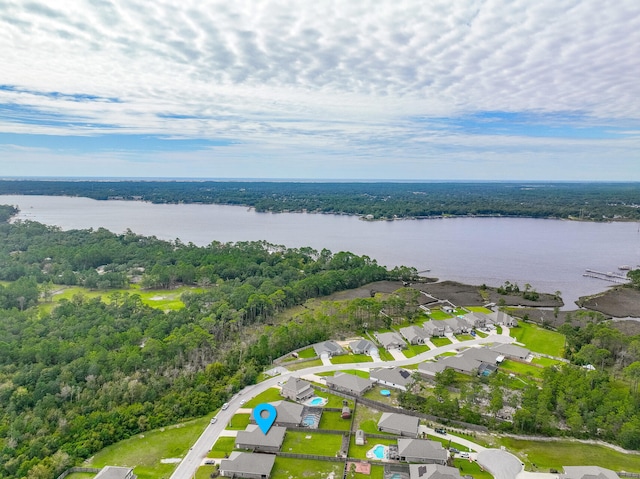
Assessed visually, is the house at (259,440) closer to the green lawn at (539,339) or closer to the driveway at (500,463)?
the driveway at (500,463)

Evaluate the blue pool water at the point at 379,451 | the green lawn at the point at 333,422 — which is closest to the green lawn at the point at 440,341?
the green lawn at the point at 333,422

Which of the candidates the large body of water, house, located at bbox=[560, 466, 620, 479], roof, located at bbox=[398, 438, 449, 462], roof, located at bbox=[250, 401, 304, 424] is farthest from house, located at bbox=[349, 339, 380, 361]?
the large body of water

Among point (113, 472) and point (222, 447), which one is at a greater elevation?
point (113, 472)

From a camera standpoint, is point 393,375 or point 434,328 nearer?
point 393,375

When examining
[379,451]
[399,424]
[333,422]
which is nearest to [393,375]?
[399,424]

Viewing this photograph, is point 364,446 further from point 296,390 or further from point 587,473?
point 587,473

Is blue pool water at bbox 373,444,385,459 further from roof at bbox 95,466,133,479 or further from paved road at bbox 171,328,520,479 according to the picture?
roof at bbox 95,466,133,479
